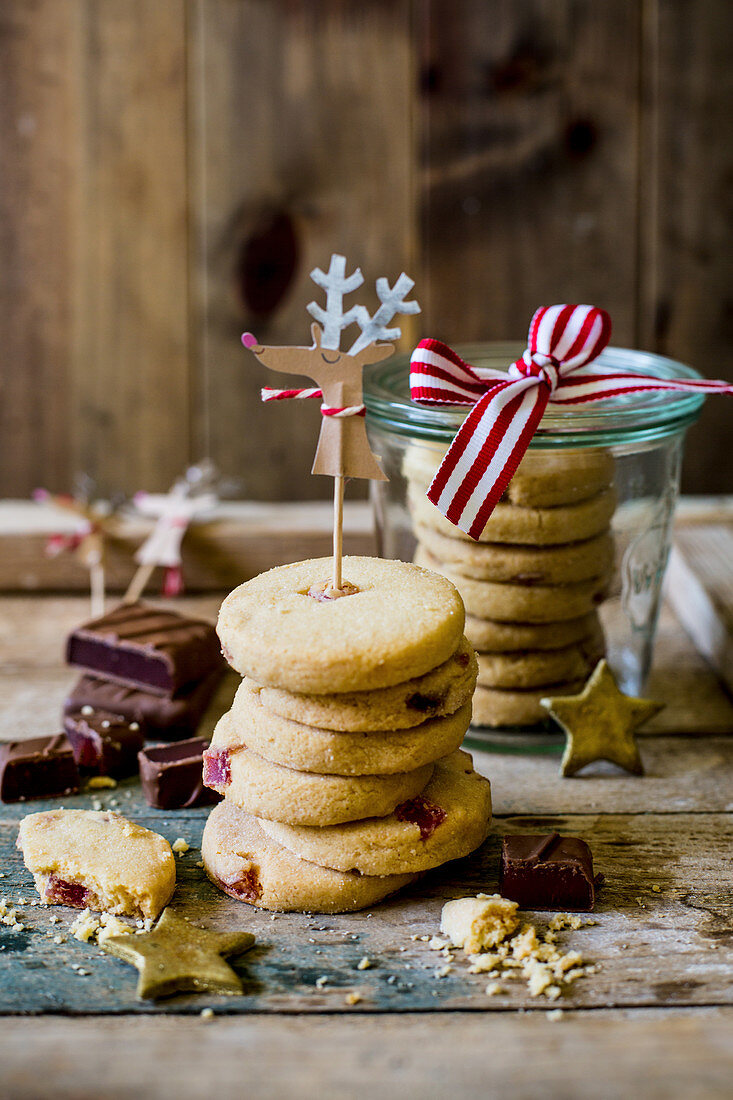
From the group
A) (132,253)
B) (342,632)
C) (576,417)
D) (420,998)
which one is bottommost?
(420,998)

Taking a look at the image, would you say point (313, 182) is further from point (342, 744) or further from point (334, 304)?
point (342, 744)

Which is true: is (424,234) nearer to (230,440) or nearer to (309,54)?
(309,54)

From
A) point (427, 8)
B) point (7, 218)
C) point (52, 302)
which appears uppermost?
point (427, 8)

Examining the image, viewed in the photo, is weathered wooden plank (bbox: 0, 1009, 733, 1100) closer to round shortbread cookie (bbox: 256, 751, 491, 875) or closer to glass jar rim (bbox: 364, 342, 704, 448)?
round shortbread cookie (bbox: 256, 751, 491, 875)

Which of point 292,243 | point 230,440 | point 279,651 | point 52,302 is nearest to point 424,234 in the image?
point 292,243

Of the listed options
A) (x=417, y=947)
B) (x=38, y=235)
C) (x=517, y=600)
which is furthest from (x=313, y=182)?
(x=417, y=947)

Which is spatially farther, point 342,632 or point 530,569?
point 530,569

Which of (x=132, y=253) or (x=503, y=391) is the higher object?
(x=132, y=253)
